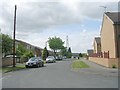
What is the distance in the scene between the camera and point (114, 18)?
3928 cm

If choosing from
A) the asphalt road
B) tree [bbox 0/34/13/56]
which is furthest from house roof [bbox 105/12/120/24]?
the asphalt road

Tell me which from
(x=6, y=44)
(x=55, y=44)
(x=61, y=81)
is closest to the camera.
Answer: (x=61, y=81)

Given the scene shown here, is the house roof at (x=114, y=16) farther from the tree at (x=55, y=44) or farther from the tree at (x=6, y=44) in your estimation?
the tree at (x=55, y=44)

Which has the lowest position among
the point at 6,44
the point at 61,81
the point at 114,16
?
the point at 61,81

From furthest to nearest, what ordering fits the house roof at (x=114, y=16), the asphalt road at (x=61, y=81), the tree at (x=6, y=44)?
the tree at (x=6, y=44) → the house roof at (x=114, y=16) → the asphalt road at (x=61, y=81)

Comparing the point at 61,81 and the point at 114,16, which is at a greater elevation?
the point at 114,16

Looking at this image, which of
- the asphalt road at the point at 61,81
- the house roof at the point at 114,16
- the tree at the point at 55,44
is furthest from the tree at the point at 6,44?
the tree at the point at 55,44

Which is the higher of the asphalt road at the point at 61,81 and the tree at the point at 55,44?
the tree at the point at 55,44

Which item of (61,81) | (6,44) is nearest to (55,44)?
(6,44)

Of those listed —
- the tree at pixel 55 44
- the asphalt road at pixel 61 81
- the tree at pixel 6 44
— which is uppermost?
the tree at pixel 55 44

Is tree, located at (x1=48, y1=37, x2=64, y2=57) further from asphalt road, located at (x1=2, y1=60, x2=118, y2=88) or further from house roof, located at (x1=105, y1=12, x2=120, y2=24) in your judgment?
asphalt road, located at (x1=2, y1=60, x2=118, y2=88)

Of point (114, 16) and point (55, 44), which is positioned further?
point (55, 44)

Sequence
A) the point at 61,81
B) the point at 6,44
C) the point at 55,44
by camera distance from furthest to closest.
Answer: the point at 55,44 < the point at 6,44 < the point at 61,81

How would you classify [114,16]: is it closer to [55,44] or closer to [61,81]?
[61,81]
